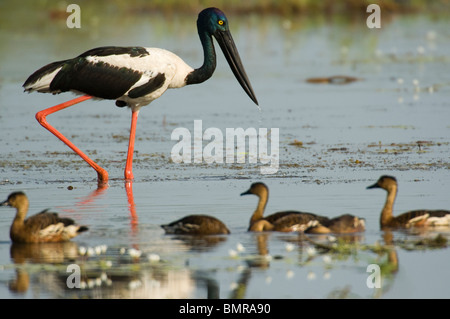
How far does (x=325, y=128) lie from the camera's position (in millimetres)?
13633

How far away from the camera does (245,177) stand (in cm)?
1048

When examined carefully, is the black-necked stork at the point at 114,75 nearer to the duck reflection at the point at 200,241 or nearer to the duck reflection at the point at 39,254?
the duck reflection at the point at 200,241

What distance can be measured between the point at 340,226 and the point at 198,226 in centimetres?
109

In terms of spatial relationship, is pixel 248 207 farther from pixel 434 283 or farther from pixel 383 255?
pixel 434 283

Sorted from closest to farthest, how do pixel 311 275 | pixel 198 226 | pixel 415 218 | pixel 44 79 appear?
pixel 311 275 < pixel 198 226 < pixel 415 218 < pixel 44 79

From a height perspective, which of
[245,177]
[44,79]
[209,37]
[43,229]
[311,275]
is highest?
[209,37]

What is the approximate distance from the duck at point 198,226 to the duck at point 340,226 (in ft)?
2.20

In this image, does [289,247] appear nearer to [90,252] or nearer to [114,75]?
[90,252]

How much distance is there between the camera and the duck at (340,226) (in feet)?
25.6

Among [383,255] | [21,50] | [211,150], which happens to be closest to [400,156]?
[211,150]

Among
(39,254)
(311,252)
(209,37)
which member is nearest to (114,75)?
(209,37)

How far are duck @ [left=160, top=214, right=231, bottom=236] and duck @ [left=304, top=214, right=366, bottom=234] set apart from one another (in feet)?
2.20

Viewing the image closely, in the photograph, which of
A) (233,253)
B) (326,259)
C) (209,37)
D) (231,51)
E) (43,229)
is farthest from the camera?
(231,51)

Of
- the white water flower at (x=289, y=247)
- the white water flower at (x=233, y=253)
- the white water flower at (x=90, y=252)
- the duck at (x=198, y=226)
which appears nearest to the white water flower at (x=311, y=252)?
the white water flower at (x=289, y=247)
